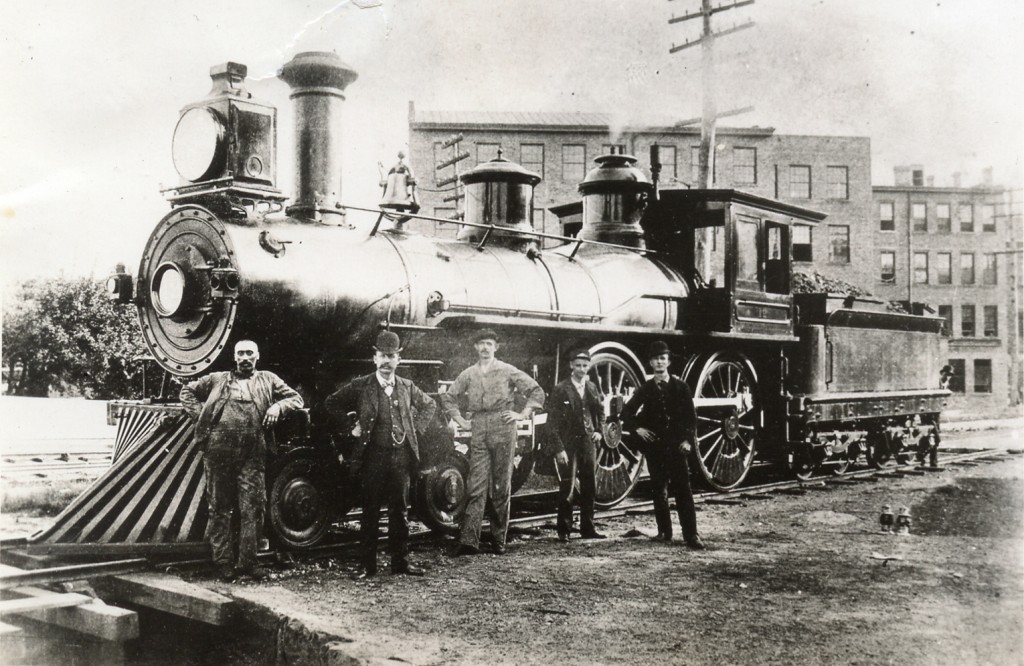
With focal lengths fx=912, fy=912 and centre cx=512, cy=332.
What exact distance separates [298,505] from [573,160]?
1021 inches

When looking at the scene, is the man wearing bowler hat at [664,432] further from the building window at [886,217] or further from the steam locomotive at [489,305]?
the building window at [886,217]

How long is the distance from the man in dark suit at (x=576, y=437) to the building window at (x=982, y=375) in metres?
25.5

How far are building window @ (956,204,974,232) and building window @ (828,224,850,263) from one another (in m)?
5.30

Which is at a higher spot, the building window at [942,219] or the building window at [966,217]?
the building window at [942,219]

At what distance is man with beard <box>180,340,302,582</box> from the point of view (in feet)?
17.5

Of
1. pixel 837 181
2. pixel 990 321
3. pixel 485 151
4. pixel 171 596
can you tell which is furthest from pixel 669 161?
pixel 171 596

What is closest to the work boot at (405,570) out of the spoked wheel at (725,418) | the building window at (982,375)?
the spoked wheel at (725,418)

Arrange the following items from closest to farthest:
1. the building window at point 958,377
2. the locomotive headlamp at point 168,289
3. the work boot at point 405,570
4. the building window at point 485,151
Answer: the work boot at point 405,570, the locomotive headlamp at point 168,289, the building window at point 485,151, the building window at point 958,377

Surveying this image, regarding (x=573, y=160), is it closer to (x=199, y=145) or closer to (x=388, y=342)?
(x=199, y=145)

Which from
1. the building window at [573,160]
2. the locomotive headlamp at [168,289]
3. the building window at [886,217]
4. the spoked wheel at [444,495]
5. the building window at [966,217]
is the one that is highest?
the building window at [573,160]

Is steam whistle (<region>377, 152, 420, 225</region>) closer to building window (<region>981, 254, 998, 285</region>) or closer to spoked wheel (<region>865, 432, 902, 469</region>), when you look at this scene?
spoked wheel (<region>865, 432, 902, 469</region>)

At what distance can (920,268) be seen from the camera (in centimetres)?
3316

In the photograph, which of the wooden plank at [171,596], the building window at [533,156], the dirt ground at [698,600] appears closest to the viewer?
the dirt ground at [698,600]

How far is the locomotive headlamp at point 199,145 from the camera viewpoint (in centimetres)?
619
